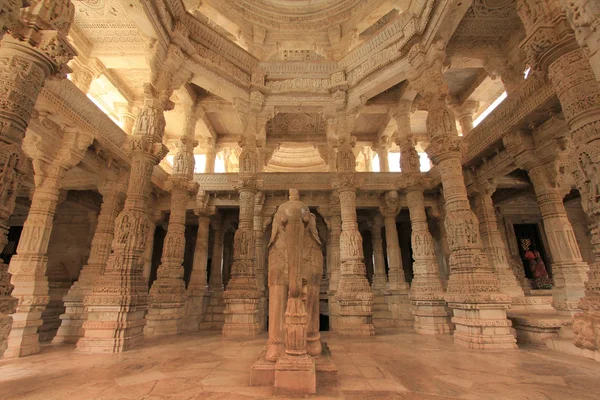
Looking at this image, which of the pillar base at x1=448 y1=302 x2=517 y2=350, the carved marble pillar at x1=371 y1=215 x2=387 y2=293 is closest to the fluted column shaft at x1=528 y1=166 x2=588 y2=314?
the pillar base at x1=448 y1=302 x2=517 y2=350

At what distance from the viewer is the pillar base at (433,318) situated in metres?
8.10

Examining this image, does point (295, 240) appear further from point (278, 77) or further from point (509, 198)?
point (509, 198)

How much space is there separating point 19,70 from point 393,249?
39.5 feet

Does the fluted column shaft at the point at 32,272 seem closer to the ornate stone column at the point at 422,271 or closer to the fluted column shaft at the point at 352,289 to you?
the fluted column shaft at the point at 352,289

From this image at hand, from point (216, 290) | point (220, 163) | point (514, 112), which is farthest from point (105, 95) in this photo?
point (514, 112)

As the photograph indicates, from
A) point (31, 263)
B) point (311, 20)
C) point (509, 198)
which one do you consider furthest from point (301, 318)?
point (509, 198)

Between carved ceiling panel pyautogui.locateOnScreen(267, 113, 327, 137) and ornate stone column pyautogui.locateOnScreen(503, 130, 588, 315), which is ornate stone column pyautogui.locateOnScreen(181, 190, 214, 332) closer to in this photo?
carved ceiling panel pyautogui.locateOnScreen(267, 113, 327, 137)

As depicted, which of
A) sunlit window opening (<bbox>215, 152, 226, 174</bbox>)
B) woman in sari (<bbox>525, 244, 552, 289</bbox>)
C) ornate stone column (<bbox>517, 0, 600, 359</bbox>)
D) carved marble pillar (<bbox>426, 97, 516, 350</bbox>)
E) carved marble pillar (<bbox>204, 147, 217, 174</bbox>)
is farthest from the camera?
sunlit window opening (<bbox>215, 152, 226, 174</bbox>)

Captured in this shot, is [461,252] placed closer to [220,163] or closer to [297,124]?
[297,124]

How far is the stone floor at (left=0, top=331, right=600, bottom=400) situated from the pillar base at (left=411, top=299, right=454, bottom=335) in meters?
1.92

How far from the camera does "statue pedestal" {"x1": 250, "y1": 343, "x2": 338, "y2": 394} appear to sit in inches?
132

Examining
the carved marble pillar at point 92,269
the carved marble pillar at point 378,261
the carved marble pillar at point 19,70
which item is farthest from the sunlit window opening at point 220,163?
the carved marble pillar at point 19,70

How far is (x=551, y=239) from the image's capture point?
8.70 metres

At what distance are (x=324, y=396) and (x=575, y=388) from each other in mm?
3099
